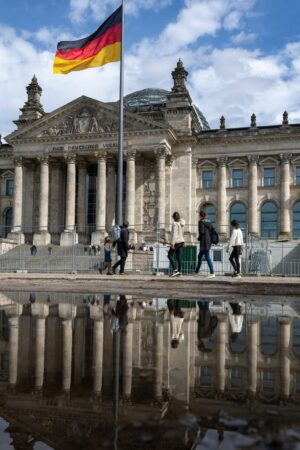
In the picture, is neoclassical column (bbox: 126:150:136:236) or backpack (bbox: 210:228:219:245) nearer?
backpack (bbox: 210:228:219:245)

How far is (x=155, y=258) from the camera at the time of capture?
2903 centimetres

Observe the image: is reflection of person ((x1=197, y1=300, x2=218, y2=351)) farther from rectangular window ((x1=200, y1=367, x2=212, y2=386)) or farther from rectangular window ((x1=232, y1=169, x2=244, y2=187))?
rectangular window ((x1=232, y1=169, x2=244, y2=187))

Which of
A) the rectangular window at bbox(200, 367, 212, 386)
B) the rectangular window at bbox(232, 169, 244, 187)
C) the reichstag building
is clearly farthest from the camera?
the rectangular window at bbox(232, 169, 244, 187)

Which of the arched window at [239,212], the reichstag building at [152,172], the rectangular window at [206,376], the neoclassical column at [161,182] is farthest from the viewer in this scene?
the arched window at [239,212]

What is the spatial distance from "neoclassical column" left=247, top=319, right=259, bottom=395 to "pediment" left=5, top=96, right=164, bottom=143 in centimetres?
4092

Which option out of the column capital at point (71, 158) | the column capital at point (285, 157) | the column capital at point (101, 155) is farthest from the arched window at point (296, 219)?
the column capital at point (71, 158)

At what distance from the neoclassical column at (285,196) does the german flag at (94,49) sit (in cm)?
2831

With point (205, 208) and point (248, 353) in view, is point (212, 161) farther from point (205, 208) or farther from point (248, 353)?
point (248, 353)

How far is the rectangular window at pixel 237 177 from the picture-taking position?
160 feet

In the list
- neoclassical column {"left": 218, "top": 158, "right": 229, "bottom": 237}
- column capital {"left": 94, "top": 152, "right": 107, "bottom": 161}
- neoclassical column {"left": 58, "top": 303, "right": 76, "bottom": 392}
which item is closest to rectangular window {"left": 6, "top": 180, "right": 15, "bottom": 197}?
column capital {"left": 94, "top": 152, "right": 107, "bottom": 161}

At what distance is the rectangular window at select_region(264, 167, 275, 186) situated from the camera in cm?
4775

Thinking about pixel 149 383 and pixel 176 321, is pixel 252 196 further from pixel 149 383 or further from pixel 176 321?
pixel 149 383

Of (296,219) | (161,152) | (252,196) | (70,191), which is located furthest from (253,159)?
(70,191)

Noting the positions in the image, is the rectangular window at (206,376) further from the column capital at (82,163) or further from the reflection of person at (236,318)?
the column capital at (82,163)
